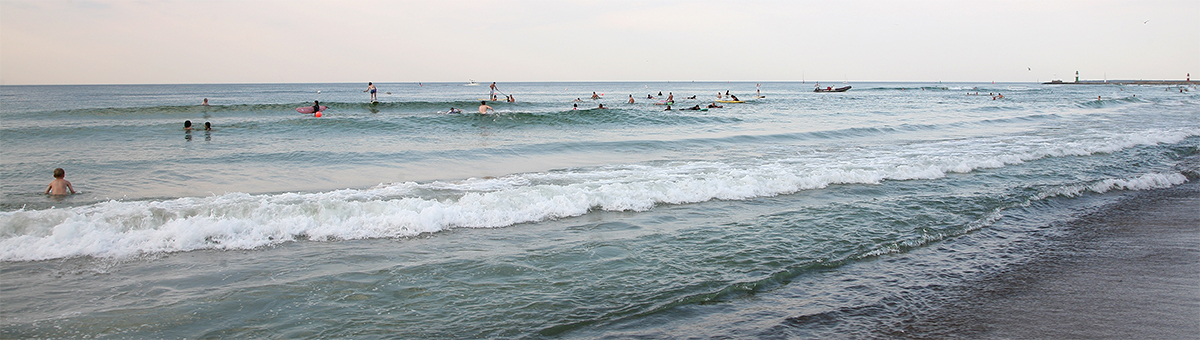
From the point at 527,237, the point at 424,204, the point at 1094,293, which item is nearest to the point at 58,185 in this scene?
the point at 424,204

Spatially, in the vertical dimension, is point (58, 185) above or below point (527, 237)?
above

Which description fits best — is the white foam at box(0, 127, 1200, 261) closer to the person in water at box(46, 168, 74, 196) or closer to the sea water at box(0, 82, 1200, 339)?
the sea water at box(0, 82, 1200, 339)

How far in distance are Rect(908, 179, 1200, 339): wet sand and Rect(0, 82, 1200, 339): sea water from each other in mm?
297

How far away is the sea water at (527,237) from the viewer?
183 inches

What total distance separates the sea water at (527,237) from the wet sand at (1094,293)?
0.30 metres

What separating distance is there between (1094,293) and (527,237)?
549 centimetres

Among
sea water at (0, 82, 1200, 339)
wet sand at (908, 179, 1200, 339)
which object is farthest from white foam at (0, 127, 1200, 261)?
wet sand at (908, 179, 1200, 339)

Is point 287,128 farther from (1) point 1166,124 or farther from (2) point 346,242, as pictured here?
(1) point 1166,124

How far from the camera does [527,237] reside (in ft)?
23.8

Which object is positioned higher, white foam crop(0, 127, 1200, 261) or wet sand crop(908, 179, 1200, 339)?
white foam crop(0, 127, 1200, 261)

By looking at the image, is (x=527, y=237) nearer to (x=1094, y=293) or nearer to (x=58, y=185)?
(x=1094, y=293)

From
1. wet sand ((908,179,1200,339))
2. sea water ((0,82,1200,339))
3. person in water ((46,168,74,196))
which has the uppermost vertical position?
person in water ((46,168,74,196))

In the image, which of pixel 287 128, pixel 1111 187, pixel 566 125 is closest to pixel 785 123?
pixel 566 125

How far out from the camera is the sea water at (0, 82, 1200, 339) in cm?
466
